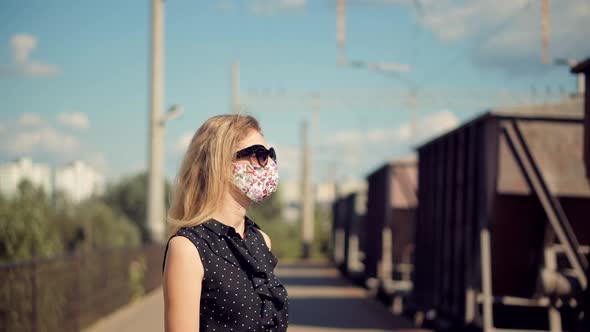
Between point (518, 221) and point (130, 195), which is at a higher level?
point (518, 221)

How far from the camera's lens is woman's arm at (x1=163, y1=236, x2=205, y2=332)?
2941 mm

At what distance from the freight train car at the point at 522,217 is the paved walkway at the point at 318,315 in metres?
2.97

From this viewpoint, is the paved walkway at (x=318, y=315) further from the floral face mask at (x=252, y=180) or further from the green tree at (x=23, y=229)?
the floral face mask at (x=252, y=180)

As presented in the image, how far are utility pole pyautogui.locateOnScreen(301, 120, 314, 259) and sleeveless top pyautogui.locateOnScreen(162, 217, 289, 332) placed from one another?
48082 mm

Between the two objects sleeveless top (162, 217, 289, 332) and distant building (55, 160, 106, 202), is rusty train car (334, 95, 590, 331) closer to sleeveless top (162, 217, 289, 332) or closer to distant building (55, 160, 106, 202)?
sleeveless top (162, 217, 289, 332)

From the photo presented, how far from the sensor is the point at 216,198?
3234 mm

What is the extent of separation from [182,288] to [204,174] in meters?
0.50

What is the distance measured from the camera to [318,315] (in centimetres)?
1627

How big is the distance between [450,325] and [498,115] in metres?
3.57

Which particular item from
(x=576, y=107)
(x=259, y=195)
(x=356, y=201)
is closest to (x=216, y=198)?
(x=259, y=195)

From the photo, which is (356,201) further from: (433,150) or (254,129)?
(254,129)

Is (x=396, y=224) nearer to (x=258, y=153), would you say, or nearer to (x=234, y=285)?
(x=258, y=153)

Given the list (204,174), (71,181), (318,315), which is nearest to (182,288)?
(204,174)

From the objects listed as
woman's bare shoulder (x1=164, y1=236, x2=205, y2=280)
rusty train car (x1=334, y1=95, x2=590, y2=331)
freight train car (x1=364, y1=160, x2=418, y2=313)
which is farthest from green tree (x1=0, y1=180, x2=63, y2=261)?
woman's bare shoulder (x1=164, y1=236, x2=205, y2=280)
